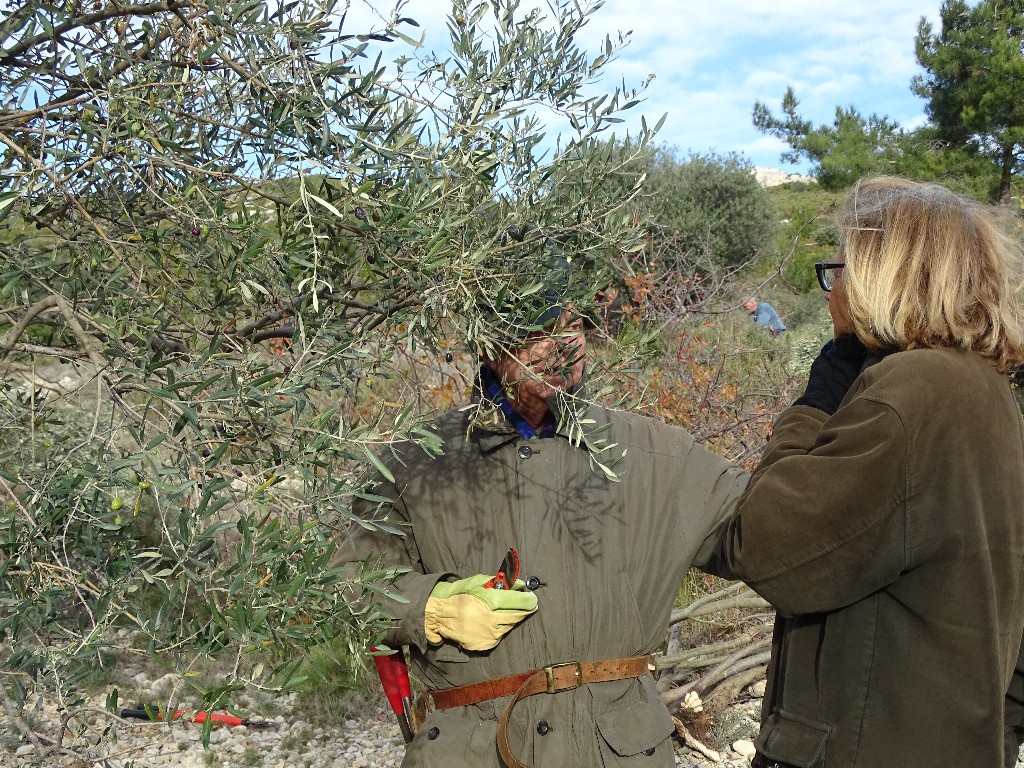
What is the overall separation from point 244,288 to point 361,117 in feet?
1.28

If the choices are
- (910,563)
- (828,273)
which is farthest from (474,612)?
(828,273)

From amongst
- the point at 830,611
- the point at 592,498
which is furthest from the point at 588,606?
the point at 830,611

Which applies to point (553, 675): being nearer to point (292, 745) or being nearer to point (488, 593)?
point (488, 593)

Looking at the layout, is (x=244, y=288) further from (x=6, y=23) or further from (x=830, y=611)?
(x=830, y=611)

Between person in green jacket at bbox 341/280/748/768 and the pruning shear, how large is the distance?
3 centimetres

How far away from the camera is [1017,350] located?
6.89 feet

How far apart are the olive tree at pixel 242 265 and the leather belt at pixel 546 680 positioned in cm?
72

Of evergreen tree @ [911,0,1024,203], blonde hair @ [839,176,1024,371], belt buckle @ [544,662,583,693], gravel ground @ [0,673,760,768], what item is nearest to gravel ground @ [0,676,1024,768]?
gravel ground @ [0,673,760,768]

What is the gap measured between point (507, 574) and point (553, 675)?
0.96 feet

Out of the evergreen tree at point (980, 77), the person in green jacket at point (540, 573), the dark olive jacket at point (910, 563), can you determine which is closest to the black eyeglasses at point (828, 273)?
the dark olive jacket at point (910, 563)

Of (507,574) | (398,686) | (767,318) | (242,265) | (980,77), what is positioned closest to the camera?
(242,265)

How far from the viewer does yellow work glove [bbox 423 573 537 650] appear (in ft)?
7.93

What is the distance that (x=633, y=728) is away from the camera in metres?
2.47

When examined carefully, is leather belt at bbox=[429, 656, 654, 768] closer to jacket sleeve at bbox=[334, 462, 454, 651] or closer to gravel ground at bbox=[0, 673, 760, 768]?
jacket sleeve at bbox=[334, 462, 454, 651]
